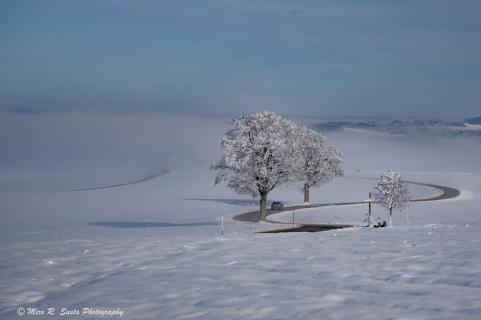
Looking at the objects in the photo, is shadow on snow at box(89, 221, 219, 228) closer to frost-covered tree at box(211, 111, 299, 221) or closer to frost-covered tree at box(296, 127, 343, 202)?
frost-covered tree at box(211, 111, 299, 221)

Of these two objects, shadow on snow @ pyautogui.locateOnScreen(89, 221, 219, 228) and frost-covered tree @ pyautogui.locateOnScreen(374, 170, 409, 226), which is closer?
shadow on snow @ pyautogui.locateOnScreen(89, 221, 219, 228)

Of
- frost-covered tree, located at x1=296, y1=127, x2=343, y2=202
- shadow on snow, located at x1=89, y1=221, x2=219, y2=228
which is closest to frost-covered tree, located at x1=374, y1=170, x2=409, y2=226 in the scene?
shadow on snow, located at x1=89, y1=221, x2=219, y2=228

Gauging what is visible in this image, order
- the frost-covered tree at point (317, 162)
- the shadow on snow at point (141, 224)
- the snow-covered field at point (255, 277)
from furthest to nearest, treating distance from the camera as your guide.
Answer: the frost-covered tree at point (317, 162) → the shadow on snow at point (141, 224) → the snow-covered field at point (255, 277)

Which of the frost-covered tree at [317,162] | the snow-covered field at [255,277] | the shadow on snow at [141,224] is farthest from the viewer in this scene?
the frost-covered tree at [317,162]

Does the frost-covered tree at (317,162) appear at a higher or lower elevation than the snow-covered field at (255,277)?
higher

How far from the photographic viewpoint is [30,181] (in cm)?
16962

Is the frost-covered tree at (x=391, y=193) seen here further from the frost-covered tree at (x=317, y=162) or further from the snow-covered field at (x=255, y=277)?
the snow-covered field at (x=255, y=277)

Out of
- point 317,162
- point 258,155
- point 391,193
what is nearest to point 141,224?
point 258,155

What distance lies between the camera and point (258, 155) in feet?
190

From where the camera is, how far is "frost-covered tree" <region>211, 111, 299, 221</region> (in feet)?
188

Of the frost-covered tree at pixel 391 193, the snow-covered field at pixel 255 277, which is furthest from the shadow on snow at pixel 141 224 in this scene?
the snow-covered field at pixel 255 277

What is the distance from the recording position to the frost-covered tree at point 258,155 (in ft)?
188

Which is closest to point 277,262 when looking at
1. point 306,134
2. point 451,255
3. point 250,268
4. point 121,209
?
point 250,268

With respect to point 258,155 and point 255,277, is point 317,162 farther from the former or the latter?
point 255,277
